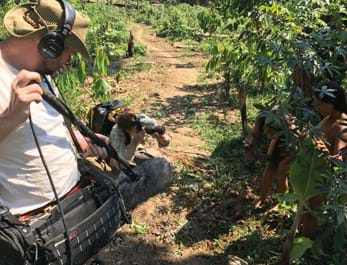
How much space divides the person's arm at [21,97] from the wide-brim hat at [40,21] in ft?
1.30

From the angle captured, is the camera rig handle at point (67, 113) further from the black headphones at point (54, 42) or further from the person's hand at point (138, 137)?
the person's hand at point (138, 137)

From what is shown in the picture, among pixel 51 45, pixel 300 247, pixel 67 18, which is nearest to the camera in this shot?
pixel 51 45

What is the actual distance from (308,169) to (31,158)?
76.1 inches

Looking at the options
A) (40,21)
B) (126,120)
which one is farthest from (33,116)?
(126,120)

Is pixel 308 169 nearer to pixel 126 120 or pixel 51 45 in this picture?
pixel 126 120

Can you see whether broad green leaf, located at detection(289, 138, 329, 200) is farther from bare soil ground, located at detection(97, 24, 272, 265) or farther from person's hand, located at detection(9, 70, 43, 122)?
person's hand, located at detection(9, 70, 43, 122)

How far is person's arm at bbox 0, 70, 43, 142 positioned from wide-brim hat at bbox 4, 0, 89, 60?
0.40 meters

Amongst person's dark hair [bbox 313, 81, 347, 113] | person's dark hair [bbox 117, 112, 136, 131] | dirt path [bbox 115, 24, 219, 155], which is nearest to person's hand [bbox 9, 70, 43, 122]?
person's dark hair [bbox 117, 112, 136, 131]

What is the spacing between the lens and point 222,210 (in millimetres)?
4402

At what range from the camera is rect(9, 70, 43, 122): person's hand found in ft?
5.55

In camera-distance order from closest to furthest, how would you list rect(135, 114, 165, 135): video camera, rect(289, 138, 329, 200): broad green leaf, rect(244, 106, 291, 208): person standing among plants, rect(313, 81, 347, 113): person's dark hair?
rect(289, 138, 329, 200): broad green leaf, rect(313, 81, 347, 113): person's dark hair, rect(135, 114, 165, 135): video camera, rect(244, 106, 291, 208): person standing among plants

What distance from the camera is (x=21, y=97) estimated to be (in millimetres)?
1686

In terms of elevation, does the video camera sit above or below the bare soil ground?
above

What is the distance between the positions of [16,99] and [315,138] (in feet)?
6.01
